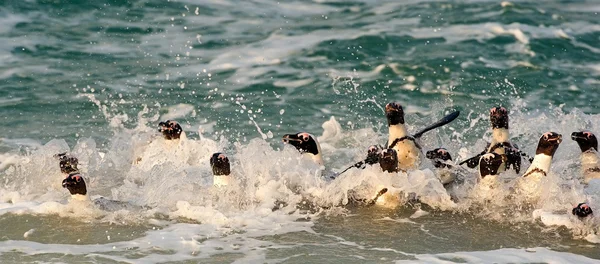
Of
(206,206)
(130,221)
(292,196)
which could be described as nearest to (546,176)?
(292,196)

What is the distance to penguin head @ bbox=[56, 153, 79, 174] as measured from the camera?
896 centimetres

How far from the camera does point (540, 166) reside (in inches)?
324

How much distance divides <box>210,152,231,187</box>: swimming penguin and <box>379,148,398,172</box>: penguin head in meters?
1.26

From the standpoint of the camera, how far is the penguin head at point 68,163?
29.4ft

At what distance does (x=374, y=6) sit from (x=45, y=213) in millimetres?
11198

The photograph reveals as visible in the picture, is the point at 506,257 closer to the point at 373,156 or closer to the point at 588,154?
the point at 373,156

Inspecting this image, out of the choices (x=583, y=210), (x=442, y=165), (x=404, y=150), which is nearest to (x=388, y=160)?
(x=404, y=150)

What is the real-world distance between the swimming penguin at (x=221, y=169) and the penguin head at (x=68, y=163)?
1447 millimetres

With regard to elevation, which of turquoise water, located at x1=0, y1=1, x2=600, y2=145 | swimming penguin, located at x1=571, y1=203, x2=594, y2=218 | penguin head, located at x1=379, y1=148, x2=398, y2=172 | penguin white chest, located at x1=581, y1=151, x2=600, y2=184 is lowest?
swimming penguin, located at x1=571, y1=203, x2=594, y2=218

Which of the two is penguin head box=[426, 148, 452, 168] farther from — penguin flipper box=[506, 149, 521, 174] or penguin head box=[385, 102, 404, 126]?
penguin flipper box=[506, 149, 521, 174]

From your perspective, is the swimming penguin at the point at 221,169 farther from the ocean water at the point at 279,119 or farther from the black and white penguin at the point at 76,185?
the black and white penguin at the point at 76,185

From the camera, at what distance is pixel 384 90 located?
14078 millimetres

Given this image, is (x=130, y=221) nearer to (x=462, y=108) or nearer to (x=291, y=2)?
(x=462, y=108)

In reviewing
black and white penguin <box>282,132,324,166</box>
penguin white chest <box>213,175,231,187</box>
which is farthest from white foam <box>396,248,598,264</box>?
black and white penguin <box>282,132,324,166</box>
